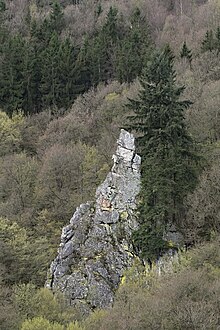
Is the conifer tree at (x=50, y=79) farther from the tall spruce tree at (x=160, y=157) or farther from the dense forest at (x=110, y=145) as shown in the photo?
the tall spruce tree at (x=160, y=157)

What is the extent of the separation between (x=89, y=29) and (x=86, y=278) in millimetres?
46151

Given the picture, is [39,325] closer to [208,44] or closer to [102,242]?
[102,242]

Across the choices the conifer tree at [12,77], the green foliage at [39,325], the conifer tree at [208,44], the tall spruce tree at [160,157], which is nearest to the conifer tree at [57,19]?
the conifer tree at [12,77]

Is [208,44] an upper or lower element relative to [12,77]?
upper

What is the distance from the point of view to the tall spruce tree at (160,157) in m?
28.7

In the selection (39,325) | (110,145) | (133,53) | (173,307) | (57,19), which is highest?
(57,19)

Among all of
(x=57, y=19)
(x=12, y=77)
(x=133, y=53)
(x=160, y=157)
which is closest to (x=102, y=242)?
(x=160, y=157)

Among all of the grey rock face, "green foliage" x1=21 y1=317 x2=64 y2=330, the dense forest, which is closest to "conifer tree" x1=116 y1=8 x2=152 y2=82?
the dense forest

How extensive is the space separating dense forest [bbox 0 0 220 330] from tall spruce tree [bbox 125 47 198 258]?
69 millimetres

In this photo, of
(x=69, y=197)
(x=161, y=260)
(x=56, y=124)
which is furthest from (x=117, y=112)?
(x=161, y=260)

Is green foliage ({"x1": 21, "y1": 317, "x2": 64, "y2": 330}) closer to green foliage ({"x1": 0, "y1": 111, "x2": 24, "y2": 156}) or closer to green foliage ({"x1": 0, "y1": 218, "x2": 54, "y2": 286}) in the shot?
green foliage ({"x1": 0, "y1": 218, "x2": 54, "y2": 286})

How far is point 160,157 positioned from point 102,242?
5.89 meters

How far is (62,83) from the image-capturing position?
5456cm

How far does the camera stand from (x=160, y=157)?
2988cm
